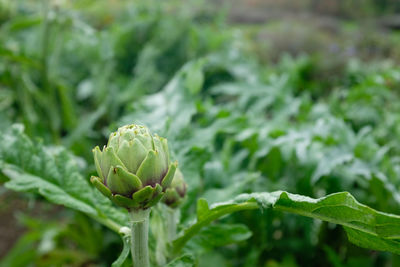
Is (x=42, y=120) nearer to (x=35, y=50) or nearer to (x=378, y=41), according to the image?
(x=35, y=50)

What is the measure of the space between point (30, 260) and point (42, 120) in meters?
0.33

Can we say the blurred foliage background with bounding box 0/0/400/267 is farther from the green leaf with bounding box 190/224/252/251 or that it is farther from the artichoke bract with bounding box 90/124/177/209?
the artichoke bract with bounding box 90/124/177/209

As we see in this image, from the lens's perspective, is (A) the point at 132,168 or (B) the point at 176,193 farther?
(B) the point at 176,193

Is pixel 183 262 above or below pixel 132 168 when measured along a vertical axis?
below

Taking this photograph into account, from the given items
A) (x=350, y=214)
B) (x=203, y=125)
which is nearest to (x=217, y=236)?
(x=350, y=214)

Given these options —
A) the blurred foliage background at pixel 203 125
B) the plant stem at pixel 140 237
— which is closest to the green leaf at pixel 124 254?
the plant stem at pixel 140 237

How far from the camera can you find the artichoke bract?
11.8 inches

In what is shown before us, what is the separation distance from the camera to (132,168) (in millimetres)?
306

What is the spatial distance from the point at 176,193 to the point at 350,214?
0.17m

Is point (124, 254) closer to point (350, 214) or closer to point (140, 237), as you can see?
point (140, 237)

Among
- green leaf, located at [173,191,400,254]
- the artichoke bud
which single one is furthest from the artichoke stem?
green leaf, located at [173,191,400,254]

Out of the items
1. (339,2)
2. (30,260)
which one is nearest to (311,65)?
(30,260)

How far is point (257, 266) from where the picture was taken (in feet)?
2.28

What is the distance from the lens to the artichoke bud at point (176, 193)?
0.42 m
